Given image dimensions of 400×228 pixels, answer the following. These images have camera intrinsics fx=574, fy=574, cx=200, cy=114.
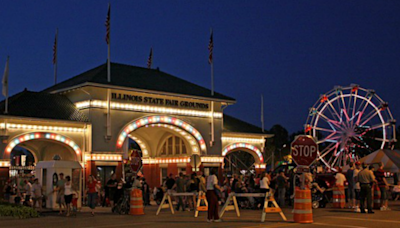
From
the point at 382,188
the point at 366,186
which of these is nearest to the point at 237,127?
the point at 382,188

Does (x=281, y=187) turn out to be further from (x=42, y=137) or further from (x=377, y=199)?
(x=42, y=137)

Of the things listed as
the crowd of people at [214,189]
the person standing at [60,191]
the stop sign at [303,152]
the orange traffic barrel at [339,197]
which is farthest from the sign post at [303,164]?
the person standing at [60,191]

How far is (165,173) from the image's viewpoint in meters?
42.1

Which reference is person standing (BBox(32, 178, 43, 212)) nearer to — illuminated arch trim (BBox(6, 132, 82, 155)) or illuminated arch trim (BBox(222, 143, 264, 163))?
illuminated arch trim (BBox(6, 132, 82, 155))

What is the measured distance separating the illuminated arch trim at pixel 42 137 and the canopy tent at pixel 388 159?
20064 millimetres

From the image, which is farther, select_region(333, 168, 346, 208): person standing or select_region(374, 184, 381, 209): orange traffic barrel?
select_region(333, 168, 346, 208): person standing

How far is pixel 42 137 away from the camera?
3164 centimetres

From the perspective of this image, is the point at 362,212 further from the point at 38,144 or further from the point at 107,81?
the point at 38,144

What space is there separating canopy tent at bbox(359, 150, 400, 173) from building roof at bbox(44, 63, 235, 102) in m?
10.5

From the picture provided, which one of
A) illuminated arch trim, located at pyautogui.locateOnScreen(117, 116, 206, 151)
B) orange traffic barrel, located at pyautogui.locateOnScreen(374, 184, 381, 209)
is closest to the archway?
illuminated arch trim, located at pyautogui.locateOnScreen(117, 116, 206, 151)

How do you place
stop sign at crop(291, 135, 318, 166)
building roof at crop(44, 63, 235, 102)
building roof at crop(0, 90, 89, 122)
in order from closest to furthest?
1. stop sign at crop(291, 135, 318, 166)
2. building roof at crop(0, 90, 89, 122)
3. building roof at crop(44, 63, 235, 102)

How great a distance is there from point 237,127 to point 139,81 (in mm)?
10058

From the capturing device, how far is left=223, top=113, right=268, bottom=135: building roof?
42.4m

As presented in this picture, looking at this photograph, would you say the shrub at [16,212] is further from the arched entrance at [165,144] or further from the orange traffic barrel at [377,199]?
the orange traffic barrel at [377,199]
